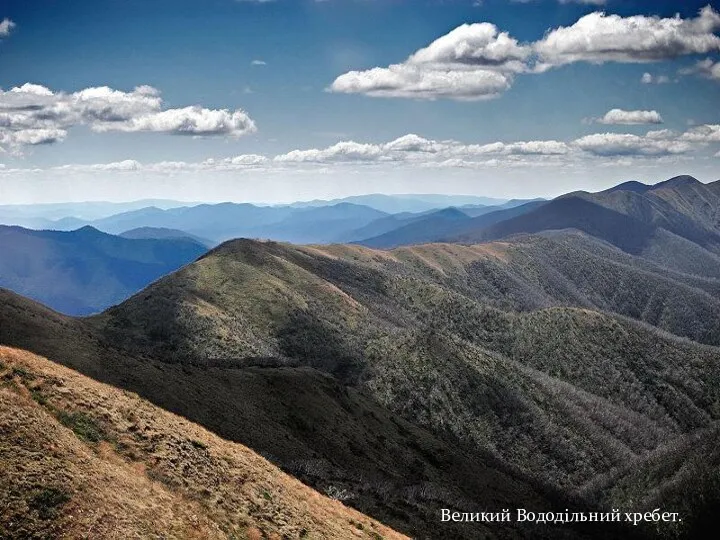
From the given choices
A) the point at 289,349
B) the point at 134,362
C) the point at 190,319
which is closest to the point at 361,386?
the point at 289,349

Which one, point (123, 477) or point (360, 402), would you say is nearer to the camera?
point (123, 477)

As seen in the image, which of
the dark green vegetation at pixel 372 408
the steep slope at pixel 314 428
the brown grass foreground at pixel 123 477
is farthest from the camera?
the dark green vegetation at pixel 372 408

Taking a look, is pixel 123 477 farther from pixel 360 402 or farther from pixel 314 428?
pixel 360 402

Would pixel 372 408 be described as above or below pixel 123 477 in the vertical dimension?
below

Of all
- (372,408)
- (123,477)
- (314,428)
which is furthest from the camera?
(372,408)

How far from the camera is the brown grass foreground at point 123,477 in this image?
28578mm

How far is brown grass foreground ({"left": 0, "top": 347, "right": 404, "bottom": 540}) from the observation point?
28.6m

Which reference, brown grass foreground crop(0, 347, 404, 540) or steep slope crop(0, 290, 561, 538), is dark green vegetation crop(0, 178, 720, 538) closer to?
steep slope crop(0, 290, 561, 538)

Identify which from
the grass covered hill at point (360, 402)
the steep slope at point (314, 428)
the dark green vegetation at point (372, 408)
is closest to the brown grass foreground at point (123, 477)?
the steep slope at point (314, 428)

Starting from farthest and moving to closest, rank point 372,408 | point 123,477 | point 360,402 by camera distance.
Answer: point 372,408 → point 360,402 → point 123,477

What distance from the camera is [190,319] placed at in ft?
490

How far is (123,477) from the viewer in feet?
108

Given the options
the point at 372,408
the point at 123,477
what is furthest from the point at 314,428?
the point at 123,477

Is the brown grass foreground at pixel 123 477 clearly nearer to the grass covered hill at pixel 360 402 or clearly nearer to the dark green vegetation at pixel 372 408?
the dark green vegetation at pixel 372 408
